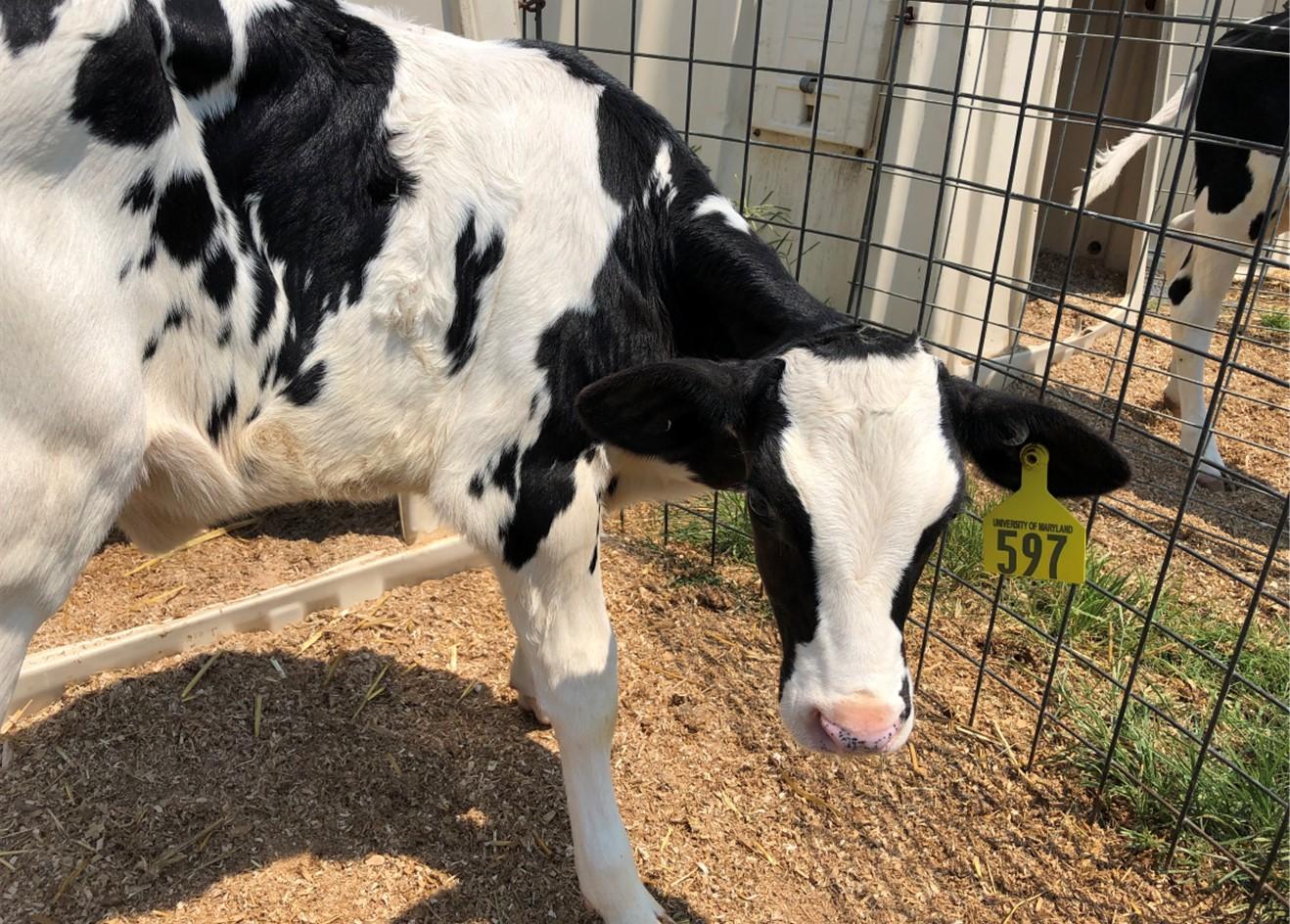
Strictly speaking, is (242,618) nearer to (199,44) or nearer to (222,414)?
(222,414)

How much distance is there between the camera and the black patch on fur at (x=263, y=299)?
1982 mm

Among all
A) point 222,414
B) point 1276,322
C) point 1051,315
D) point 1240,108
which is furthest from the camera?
point 1051,315

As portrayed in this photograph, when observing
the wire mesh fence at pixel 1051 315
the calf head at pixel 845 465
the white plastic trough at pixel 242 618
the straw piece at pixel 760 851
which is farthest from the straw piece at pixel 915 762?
the white plastic trough at pixel 242 618

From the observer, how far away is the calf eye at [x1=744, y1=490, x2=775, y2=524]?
195 centimetres

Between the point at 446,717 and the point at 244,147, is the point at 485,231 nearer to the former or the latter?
the point at 244,147

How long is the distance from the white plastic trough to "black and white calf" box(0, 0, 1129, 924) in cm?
118

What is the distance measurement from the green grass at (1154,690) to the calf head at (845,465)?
1189 mm

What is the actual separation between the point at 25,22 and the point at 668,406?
133 centimetres

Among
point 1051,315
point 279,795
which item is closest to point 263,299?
point 279,795

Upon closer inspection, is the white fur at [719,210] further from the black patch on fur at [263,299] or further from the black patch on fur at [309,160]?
the black patch on fur at [263,299]

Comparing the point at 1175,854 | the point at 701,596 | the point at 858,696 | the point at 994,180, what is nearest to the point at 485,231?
the point at 858,696

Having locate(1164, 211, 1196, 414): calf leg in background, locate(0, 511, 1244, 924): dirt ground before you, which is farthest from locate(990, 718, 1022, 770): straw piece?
locate(1164, 211, 1196, 414): calf leg in background

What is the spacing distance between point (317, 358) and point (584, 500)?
67 cm

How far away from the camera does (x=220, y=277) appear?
1930 millimetres
